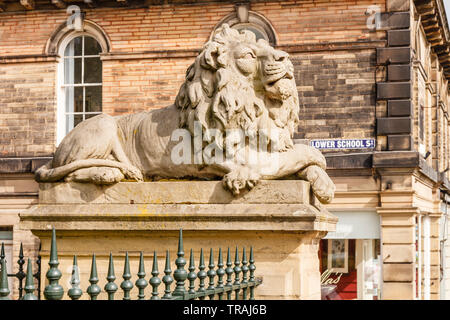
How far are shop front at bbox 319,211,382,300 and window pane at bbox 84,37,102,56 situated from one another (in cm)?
658

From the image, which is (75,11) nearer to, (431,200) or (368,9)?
(368,9)

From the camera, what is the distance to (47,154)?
18391 mm

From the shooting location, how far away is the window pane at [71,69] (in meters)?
18.8

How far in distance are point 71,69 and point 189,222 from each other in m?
14.0

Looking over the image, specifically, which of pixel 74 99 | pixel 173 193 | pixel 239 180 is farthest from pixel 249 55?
pixel 74 99

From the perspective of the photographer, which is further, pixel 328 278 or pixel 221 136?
pixel 328 278

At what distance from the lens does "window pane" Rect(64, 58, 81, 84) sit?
739 inches

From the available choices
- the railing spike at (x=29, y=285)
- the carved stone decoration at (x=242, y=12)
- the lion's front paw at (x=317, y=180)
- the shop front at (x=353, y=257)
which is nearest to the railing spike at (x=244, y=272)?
the lion's front paw at (x=317, y=180)

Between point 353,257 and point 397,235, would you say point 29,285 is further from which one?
point 353,257

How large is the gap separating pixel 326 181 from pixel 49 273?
279 centimetres

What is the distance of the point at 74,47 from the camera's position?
18.9m

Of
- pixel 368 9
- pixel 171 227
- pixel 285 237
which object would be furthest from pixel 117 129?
pixel 368 9

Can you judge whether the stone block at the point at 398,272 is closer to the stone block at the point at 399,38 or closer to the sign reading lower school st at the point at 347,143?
the sign reading lower school st at the point at 347,143

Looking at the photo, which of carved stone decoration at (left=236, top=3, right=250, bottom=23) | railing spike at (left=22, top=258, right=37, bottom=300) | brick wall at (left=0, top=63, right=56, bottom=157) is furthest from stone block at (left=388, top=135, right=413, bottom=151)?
railing spike at (left=22, top=258, right=37, bottom=300)
